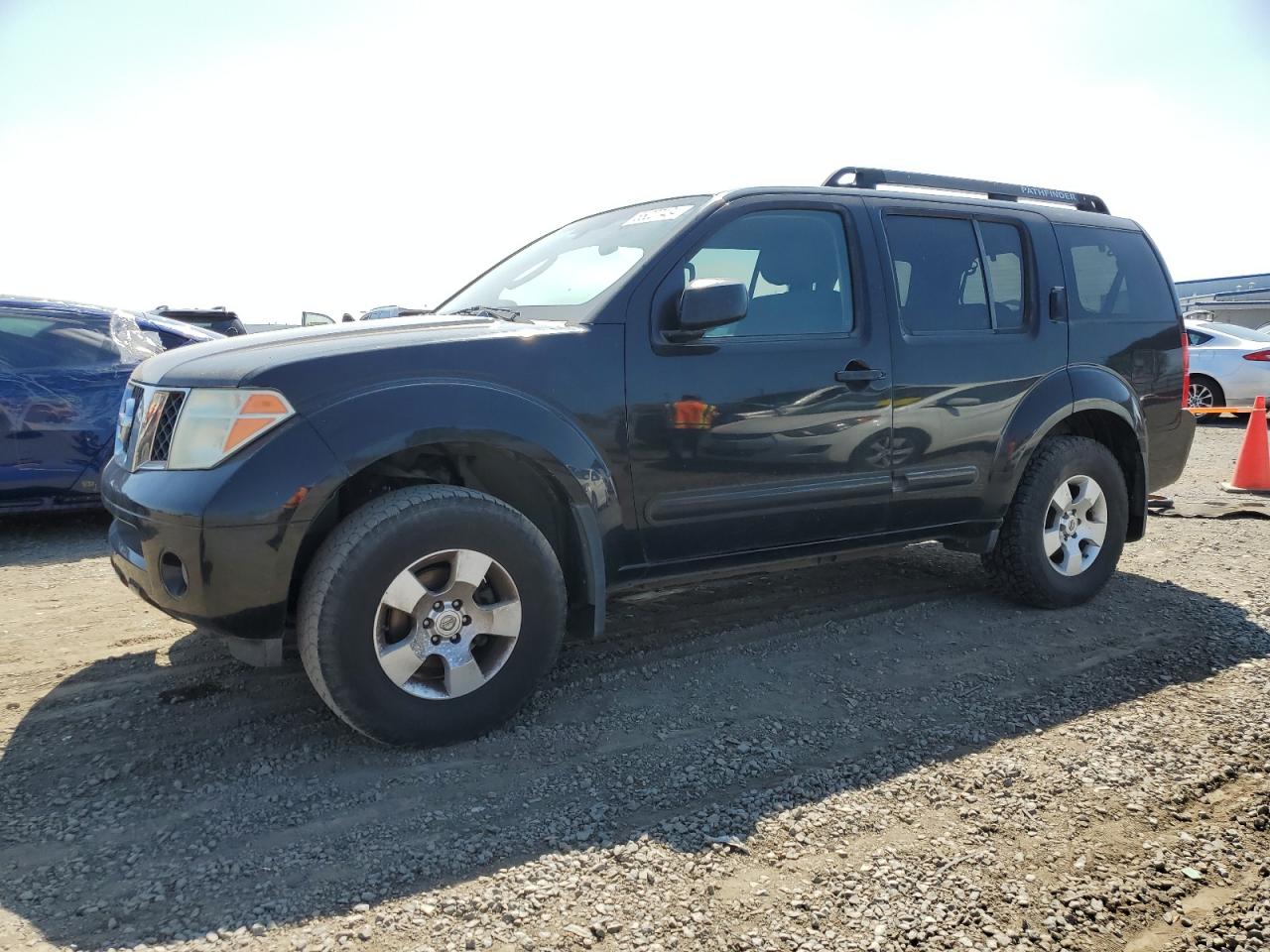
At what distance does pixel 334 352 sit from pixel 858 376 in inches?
80.4

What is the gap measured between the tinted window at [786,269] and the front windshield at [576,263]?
0.73ft

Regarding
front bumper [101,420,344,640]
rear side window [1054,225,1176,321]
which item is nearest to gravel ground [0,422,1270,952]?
front bumper [101,420,344,640]

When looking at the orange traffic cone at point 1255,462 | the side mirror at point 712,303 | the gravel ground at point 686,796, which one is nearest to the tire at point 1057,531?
the gravel ground at point 686,796

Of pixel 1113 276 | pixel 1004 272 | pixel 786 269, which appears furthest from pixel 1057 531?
pixel 786 269

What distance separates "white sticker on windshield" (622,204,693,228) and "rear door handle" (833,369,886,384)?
91 centimetres

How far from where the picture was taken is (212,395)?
2781mm

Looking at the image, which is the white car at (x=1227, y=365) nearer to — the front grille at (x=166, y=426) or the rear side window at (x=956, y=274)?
the rear side window at (x=956, y=274)

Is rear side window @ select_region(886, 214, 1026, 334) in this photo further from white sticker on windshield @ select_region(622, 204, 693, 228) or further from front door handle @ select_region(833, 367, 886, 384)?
white sticker on windshield @ select_region(622, 204, 693, 228)

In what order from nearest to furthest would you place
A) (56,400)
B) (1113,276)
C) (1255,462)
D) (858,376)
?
(858,376) → (1113,276) → (56,400) → (1255,462)

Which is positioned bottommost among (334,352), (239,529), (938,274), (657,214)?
(239,529)

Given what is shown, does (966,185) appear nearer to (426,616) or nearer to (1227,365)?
(426,616)

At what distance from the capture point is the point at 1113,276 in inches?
184

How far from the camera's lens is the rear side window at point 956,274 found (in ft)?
13.1

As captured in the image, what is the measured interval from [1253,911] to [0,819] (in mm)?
3243
